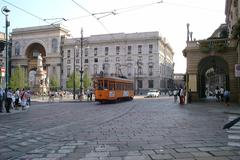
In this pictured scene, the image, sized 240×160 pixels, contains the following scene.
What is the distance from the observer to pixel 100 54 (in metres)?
91.3

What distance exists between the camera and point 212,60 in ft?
107

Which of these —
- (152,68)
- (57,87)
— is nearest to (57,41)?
(57,87)

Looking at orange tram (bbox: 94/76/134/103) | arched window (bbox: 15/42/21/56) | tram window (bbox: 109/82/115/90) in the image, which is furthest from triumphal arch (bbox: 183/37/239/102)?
arched window (bbox: 15/42/21/56)

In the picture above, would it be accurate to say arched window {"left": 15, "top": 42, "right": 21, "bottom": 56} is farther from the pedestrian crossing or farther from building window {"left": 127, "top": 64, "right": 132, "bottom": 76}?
the pedestrian crossing

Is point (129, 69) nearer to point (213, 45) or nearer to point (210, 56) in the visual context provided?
point (210, 56)

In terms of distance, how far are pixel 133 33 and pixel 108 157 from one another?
83674 millimetres

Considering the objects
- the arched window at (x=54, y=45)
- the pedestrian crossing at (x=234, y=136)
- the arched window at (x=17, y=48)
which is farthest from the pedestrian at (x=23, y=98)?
the arched window at (x=17, y=48)

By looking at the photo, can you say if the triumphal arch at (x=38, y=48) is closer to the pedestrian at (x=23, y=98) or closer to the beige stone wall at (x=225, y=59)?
the beige stone wall at (x=225, y=59)

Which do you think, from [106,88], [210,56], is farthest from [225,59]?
[106,88]

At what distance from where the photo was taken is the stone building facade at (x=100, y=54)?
283 feet

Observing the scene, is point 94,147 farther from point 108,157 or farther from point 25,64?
point 25,64

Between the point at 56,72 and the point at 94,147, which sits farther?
the point at 56,72

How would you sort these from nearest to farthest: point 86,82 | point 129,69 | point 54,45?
1. point 86,82
2. point 129,69
3. point 54,45

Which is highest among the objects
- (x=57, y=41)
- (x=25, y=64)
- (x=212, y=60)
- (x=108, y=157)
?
(x=57, y=41)
